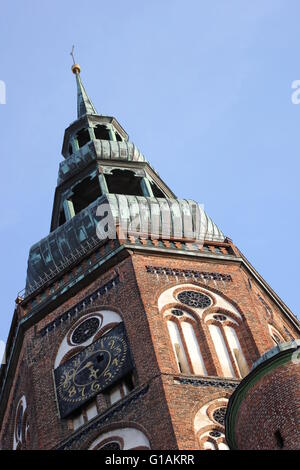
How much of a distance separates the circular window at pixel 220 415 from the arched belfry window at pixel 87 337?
194 centimetres

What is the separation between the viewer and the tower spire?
3709cm

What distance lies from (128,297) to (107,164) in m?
7.70

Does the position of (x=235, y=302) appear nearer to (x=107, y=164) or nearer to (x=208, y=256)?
(x=208, y=256)

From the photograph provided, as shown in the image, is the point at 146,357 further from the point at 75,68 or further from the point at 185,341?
the point at 75,68

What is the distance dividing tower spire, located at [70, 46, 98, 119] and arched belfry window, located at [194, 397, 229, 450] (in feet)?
51.0

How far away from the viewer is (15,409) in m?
26.5

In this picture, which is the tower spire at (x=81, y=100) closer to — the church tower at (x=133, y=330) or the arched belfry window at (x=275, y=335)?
the church tower at (x=133, y=330)

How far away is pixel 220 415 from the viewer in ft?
74.7

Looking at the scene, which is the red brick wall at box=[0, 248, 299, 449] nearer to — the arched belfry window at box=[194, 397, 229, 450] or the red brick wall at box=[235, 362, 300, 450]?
the arched belfry window at box=[194, 397, 229, 450]

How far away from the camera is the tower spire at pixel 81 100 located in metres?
37.1

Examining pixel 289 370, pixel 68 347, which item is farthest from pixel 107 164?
pixel 289 370

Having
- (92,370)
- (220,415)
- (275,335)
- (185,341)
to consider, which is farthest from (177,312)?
(220,415)

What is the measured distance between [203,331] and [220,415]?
2587 mm

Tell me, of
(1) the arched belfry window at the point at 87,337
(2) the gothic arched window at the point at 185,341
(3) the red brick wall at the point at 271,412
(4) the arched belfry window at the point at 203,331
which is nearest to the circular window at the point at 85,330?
(1) the arched belfry window at the point at 87,337
